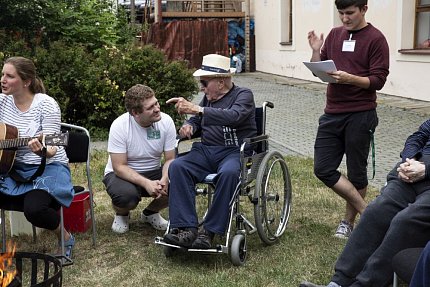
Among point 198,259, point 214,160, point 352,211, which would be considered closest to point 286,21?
point 352,211

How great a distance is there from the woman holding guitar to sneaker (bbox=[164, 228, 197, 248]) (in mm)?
726

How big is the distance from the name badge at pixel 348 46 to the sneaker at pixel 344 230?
4.23ft

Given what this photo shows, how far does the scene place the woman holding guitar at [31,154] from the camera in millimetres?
3982

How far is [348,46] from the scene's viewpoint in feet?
14.2

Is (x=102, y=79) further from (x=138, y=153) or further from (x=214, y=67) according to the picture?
(x=214, y=67)

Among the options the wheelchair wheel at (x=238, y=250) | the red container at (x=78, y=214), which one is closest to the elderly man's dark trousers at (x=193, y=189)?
the wheelchair wheel at (x=238, y=250)

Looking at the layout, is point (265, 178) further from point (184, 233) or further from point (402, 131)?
point (402, 131)

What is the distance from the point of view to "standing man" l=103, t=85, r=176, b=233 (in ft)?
14.8

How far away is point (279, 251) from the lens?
4371 mm

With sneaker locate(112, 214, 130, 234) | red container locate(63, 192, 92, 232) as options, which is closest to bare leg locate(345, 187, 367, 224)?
sneaker locate(112, 214, 130, 234)

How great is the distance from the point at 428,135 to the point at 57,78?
6243 mm

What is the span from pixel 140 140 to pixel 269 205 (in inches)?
43.9

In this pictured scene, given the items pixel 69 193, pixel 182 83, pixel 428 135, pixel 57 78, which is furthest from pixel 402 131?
pixel 69 193

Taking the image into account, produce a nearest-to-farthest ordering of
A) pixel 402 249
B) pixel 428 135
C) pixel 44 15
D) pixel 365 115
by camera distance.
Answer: pixel 402 249 → pixel 428 135 → pixel 365 115 → pixel 44 15
